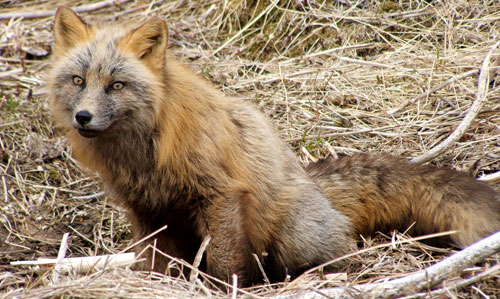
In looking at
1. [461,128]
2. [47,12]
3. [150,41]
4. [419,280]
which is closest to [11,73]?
[47,12]

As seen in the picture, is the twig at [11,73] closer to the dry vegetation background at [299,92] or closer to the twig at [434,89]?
the dry vegetation background at [299,92]

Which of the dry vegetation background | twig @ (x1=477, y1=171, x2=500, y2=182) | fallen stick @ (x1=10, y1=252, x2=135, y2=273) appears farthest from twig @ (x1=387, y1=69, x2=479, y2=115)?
fallen stick @ (x1=10, y1=252, x2=135, y2=273)

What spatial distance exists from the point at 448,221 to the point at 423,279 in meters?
1.17

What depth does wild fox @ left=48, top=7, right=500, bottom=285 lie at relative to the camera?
17.0ft

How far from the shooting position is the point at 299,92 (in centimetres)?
856

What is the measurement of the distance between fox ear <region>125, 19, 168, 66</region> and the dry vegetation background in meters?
1.96

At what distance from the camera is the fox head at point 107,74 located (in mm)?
5039

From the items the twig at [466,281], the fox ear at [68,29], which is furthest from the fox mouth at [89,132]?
the twig at [466,281]

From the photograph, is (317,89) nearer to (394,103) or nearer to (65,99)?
(394,103)

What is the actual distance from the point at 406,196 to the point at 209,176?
199 cm

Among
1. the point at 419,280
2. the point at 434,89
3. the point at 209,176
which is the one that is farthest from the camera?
the point at 434,89

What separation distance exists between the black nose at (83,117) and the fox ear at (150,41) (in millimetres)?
804

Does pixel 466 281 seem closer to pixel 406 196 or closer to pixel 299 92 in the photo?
pixel 406 196

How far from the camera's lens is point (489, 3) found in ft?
29.8
